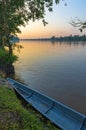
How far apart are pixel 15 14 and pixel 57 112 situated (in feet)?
55.8

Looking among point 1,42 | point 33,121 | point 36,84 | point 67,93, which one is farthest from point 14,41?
point 33,121

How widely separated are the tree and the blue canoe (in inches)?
470

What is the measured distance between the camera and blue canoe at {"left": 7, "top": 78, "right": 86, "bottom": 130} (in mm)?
8742

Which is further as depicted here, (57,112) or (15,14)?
(15,14)

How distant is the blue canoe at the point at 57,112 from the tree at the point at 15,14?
11927 mm

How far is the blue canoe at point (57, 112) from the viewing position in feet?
28.7

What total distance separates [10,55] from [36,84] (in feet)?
21.1

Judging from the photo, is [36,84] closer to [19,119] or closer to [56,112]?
[56,112]

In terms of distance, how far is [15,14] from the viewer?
24.1 m

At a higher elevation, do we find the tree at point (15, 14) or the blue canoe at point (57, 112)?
the tree at point (15, 14)

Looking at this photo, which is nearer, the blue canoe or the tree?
the blue canoe

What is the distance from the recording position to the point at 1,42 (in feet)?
84.7

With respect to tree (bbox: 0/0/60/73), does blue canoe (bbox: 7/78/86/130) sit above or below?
below

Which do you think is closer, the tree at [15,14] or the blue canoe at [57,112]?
the blue canoe at [57,112]
